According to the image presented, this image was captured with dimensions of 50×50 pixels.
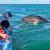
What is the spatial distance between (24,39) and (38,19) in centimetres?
629

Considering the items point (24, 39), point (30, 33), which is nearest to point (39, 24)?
point (30, 33)

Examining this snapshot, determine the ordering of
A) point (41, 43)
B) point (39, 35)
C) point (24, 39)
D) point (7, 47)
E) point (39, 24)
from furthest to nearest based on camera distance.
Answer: point (39, 24) → point (39, 35) → point (24, 39) → point (41, 43) → point (7, 47)

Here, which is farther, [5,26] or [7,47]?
[5,26]

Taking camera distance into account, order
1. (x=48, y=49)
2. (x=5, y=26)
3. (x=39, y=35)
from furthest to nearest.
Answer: (x=39, y=35) → (x=48, y=49) → (x=5, y=26)

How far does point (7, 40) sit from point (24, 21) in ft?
32.0

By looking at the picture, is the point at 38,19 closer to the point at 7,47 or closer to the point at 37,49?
the point at 37,49

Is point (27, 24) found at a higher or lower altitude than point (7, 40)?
lower

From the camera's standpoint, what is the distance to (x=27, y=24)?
16938mm

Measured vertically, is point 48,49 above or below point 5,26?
below

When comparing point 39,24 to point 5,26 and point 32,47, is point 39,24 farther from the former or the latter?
point 5,26

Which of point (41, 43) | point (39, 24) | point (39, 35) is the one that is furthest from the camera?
point (39, 24)

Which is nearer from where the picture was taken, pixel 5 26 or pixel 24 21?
pixel 5 26

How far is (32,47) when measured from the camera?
1006 centimetres

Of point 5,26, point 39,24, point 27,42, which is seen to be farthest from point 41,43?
point 39,24
